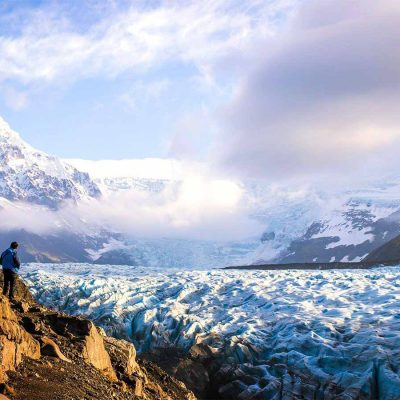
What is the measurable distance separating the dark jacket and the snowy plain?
10151mm

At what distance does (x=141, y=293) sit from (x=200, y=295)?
11.8 ft

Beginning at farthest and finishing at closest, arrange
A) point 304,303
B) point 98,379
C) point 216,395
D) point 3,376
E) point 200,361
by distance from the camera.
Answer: point 304,303
point 200,361
point 216,395
point 98,379
point 3,376

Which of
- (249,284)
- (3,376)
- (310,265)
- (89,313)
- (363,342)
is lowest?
(3,376)

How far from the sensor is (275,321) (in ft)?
94.7

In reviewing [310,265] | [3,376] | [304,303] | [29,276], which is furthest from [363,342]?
[310,265]

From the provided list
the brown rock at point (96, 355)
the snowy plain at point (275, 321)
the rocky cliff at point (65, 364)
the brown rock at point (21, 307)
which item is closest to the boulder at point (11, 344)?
the rocky cliff at point (65, 364)

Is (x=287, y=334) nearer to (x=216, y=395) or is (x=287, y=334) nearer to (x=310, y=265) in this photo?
(x=216, y=395)

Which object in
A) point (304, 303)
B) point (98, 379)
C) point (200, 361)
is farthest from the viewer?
point (304, 303)

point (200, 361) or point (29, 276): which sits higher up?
point (29, 276)

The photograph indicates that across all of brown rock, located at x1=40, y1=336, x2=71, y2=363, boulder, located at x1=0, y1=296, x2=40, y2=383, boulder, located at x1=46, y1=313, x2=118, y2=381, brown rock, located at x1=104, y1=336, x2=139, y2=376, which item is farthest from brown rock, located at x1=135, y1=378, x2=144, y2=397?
boulder, located at x1=0, y1=296, x2=40, y2=383

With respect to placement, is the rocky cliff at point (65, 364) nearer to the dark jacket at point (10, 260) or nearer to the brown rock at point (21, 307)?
the brown rock at point (21, 307)

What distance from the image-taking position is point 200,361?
26.0 m

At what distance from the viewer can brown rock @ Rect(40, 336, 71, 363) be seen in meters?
14.2

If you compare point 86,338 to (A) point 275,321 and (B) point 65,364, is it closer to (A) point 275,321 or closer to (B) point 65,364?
(B) point 65,364
